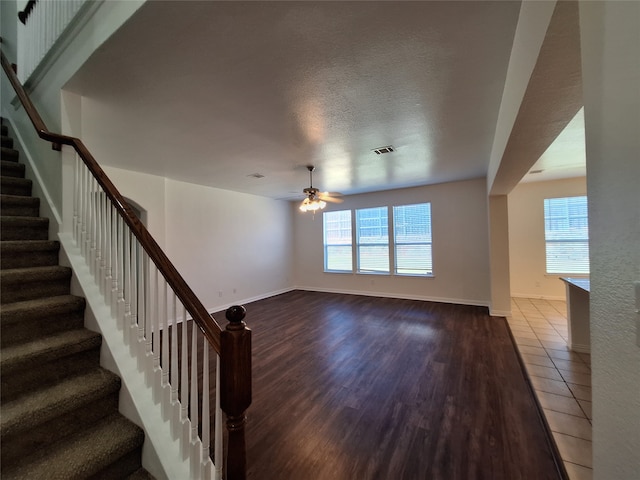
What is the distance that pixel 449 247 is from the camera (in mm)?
5582

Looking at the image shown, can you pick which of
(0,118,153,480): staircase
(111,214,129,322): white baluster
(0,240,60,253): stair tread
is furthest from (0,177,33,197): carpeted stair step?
(111,214,129,322): white baluster

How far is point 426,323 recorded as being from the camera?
436 cm

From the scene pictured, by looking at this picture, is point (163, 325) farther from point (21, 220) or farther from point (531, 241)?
point (531, 241)

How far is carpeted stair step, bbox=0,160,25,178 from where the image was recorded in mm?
2418

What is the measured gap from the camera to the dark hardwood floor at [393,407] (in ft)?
5.48

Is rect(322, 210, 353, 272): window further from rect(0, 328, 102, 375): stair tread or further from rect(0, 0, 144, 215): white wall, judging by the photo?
rect(0, 328, 102, 375): stair tread

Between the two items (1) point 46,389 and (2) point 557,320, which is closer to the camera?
(1) point 46,389

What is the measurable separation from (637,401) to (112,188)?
240 cm

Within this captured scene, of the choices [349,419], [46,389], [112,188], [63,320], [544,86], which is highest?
[544,86]

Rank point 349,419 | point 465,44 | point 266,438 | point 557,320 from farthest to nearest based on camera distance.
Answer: point 557,320 < point 349,419 < point 266,438 < point 465,44

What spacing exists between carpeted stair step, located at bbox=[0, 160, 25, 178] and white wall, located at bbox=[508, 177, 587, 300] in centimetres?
782

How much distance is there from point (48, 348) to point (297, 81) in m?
2.26

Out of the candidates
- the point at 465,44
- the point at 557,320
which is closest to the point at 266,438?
the point at 465,44

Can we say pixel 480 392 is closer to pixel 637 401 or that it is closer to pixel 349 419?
pixel 349 419
